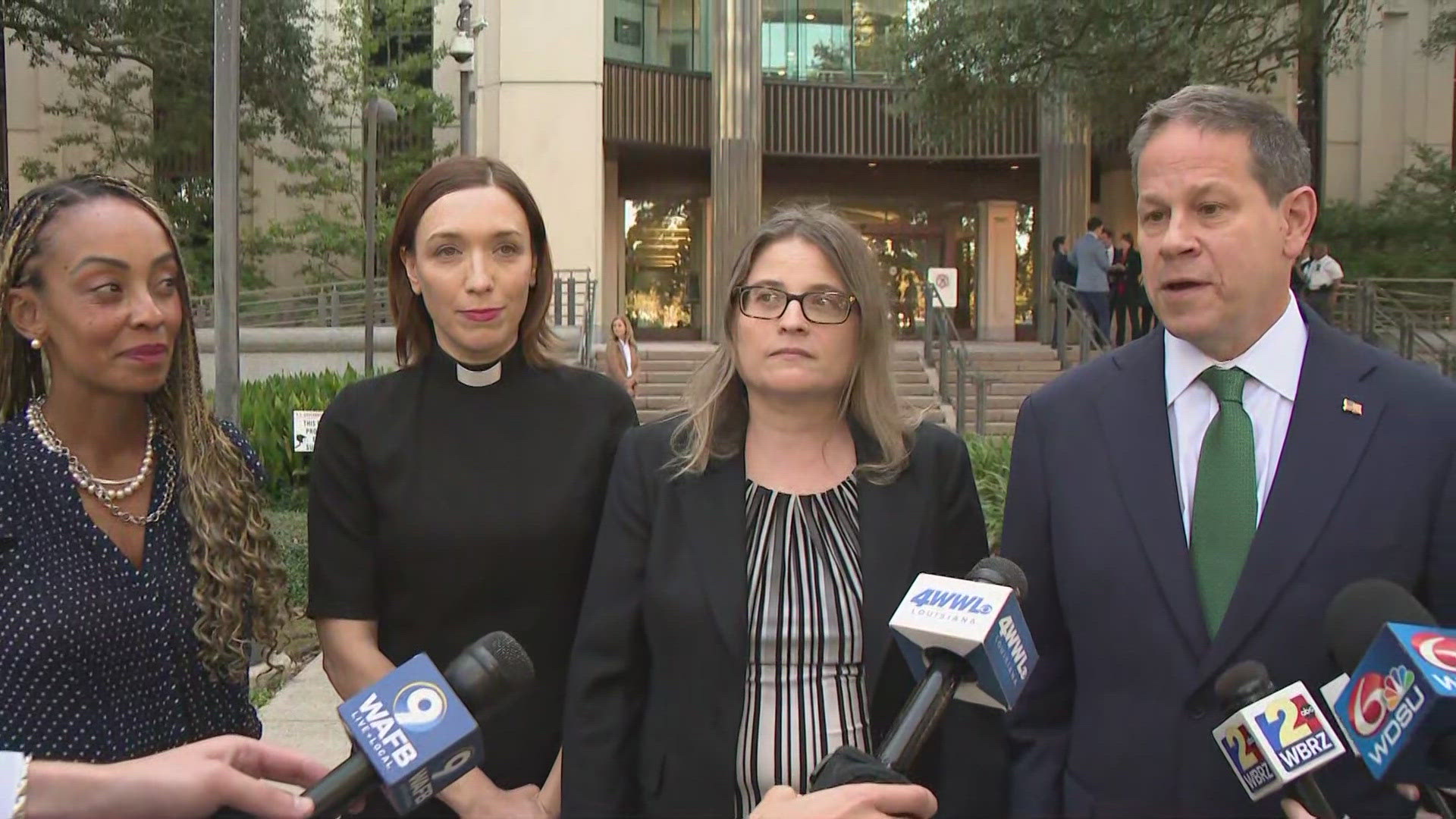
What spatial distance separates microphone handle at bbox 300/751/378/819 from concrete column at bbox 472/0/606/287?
73.5ft

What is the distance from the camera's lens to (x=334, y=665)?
2672 mm

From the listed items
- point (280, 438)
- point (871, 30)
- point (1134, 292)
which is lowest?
point (280, 438)

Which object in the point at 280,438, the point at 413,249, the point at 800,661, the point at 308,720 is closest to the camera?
the point at 800,661

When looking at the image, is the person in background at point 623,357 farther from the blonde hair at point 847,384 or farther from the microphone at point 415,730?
the microphone at point 415,730

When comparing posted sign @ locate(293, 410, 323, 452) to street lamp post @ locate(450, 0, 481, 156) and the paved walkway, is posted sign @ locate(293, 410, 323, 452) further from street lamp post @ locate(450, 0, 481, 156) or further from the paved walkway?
street lamp post @ locate(450, 0, 481, 156)

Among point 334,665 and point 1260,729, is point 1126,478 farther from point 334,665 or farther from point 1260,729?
point 334,665

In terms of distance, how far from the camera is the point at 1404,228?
2041cm

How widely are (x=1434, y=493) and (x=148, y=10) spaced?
840 inches

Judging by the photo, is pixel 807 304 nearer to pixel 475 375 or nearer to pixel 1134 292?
pixel 475 375

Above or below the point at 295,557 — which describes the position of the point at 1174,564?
above

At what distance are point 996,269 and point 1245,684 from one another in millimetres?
26863

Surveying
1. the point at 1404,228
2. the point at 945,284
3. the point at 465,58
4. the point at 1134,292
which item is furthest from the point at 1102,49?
the point at 1404,228

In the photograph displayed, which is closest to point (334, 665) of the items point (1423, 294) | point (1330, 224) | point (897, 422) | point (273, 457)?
point (897, 422)

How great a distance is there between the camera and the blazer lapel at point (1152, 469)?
A: 2291 millimetres
